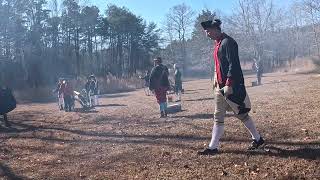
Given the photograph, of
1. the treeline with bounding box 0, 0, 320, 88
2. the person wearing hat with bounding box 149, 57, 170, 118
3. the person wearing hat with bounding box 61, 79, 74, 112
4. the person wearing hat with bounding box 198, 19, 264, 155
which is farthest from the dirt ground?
the treeline with bounding box 0, 0, 320, 88

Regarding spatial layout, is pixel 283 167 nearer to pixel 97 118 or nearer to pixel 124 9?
pixel 97 118

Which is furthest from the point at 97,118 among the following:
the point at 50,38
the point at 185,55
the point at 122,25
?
the point at 185,55

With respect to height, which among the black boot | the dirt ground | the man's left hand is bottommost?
the dirt ground

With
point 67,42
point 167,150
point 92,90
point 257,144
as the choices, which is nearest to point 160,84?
point 167,150

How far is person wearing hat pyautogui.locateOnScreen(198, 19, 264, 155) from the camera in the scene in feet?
21.9

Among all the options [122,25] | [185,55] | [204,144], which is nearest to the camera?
[204,144]

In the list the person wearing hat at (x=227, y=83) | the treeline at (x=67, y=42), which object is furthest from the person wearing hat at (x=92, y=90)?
the treeline at (x=67, y=42)

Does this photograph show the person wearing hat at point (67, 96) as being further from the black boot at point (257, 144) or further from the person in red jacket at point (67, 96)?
the black boot at point (257, 144)

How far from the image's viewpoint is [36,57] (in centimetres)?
5453

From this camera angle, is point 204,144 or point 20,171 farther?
point 204,144

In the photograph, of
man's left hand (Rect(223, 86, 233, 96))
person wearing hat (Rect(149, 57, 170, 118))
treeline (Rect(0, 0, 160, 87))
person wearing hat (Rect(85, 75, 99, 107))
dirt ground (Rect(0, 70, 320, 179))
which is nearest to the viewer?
dirt ground (Rect(0, 70, 320, 179))

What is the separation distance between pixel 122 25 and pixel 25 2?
73.3ft

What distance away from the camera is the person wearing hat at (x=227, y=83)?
21.9ft

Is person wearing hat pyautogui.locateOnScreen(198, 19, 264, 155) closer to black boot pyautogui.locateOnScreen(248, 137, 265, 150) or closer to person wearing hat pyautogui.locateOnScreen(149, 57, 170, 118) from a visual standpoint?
black boot pyautogui.locateOnScreen(248, 137, 265, 150)
